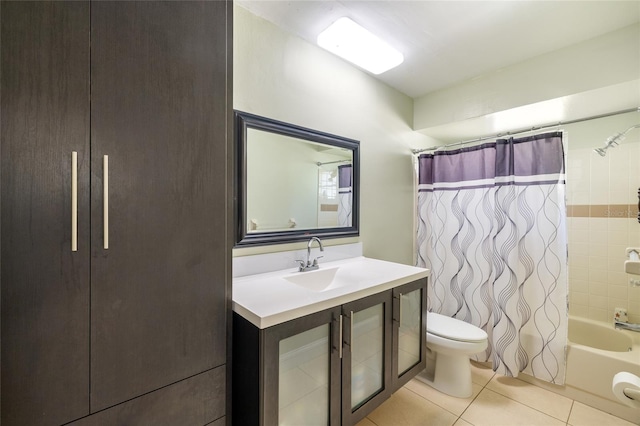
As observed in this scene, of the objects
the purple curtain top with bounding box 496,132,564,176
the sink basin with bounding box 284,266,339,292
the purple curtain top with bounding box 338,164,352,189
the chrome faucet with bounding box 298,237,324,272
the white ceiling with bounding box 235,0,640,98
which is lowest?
the sink basin with bounding box 284,266,339,292

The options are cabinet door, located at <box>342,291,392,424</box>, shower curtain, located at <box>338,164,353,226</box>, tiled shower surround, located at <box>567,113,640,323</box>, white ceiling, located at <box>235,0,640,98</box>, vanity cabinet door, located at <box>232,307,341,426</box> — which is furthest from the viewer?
tiled shower surround, located at <box>567,113,640,323</box>

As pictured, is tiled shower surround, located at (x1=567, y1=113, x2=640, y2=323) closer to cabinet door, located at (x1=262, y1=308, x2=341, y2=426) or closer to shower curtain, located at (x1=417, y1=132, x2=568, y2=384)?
shower curtain, located at (x1=417, y1=132, x2=568, y2=384)

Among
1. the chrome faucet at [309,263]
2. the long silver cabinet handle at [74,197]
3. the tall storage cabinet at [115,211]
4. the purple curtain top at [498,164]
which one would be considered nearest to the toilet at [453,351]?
the chrome faucet at [309,263]

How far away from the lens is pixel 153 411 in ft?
2.88

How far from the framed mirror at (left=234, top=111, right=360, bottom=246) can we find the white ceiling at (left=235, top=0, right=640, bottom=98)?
630mm

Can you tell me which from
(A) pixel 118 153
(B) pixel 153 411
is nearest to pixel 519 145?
(A) pixel 118 153

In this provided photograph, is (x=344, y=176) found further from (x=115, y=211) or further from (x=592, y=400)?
(x=592, y=400)

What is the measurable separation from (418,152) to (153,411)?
2.60 metres

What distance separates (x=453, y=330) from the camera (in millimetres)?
1924

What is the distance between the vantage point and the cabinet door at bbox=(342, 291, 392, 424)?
4.15ft

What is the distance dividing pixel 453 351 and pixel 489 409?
41 centimetres

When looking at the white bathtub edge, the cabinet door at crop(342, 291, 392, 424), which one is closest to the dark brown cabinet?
the cabinet door at crop(342, 291, 392, 424)

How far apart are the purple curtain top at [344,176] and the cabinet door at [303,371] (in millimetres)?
1044

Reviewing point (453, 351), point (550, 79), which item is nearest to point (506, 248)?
point (453, 351)
